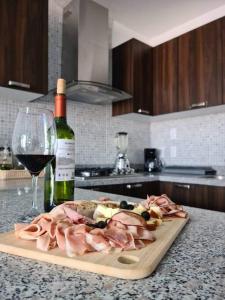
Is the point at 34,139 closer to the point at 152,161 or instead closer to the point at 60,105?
the point at 60,105

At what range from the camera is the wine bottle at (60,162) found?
610 mm

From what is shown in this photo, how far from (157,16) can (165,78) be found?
633mm

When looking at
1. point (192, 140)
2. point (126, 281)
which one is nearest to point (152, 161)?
point (192, 140)

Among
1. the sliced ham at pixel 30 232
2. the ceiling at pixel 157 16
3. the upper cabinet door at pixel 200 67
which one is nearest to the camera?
the sliced ham at pixel 30 232

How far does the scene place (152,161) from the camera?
288 centimetres

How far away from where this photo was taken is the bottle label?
2.00 ft

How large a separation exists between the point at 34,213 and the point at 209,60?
6.99 feet

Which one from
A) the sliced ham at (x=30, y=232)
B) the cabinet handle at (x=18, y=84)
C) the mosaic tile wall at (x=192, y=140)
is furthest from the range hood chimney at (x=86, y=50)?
the sliced ham at (x=30, y=232)

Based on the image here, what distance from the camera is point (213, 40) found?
2.17 meters

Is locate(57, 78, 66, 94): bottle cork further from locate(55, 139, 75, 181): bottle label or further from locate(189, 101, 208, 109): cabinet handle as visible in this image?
locate(189, 101, 208, 109): cabinet handle

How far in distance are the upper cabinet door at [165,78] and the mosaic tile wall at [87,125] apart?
1.54 ft

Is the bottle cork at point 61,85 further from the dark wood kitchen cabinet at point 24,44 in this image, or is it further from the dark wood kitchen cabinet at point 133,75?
the dark wood kitchen cabinet at point 133,75

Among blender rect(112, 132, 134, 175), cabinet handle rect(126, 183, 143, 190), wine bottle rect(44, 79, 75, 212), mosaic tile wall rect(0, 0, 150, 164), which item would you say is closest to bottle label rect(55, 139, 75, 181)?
wine bottle rect(44, 79, 75, 212)

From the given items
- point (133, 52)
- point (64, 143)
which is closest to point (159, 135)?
point (133, 52)
